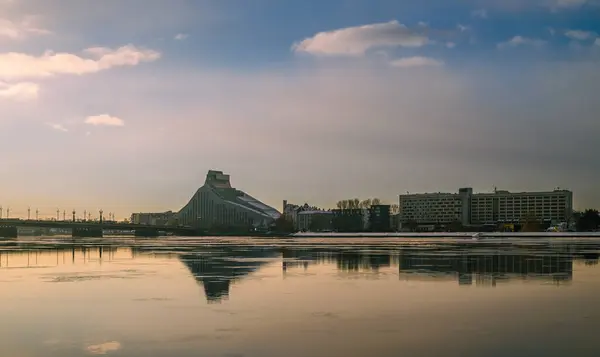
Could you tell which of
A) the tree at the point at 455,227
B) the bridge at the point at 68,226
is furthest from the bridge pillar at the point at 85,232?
the tree at the point at 455,227

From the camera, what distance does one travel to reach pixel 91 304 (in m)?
17.7

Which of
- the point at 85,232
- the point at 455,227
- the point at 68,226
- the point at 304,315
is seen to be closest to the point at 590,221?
the point at 455,227

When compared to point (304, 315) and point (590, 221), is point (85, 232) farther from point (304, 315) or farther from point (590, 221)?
point (304, 315)

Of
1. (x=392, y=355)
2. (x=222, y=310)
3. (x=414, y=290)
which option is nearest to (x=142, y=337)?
(x=222, y=310)

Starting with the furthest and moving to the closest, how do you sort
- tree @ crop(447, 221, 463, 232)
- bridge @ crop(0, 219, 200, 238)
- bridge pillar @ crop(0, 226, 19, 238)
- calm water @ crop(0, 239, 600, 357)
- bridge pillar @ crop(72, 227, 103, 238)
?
tree @ crop(447, 221, 463, 232) → bridge pillar @ crop(72, 227, 103, 238) → bridge pillar @ crop(0, 226, 19, 238) → bridge @ crop(0, 219, 200, 238) → calm water @ crop(0, 239, 600, 357)

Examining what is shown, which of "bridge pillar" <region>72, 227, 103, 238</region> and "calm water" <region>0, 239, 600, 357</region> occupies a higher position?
"calm water" <region>0, 239, 600, 357</region>

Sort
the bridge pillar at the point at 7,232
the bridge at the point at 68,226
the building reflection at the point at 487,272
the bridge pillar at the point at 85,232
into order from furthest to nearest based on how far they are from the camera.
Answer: the bridge pillar at the point at 85,232 < the bridge pillar at the point at 7,232 < the bridge at the point at 68,226 < the building reflection at the point at 487,272

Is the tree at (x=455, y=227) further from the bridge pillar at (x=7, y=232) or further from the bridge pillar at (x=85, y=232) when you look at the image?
the bridge pillar at (x=7, y=232)

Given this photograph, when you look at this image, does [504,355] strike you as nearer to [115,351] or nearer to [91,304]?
[115,351]

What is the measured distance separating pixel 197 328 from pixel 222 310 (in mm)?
2786

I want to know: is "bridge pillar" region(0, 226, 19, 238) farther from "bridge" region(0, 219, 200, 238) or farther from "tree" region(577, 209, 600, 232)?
"tree" region(577, 209, 600, 232)

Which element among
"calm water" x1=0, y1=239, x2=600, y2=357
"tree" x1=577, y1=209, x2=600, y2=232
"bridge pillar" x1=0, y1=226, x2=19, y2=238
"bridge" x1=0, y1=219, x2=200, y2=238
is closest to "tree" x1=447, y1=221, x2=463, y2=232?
"tree" x1=577, y1=209, x2=600, y2=232

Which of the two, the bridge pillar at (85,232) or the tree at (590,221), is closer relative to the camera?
the tree at (590,221)

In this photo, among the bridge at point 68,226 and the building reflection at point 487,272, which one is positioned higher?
the building reflection at point 487,272
